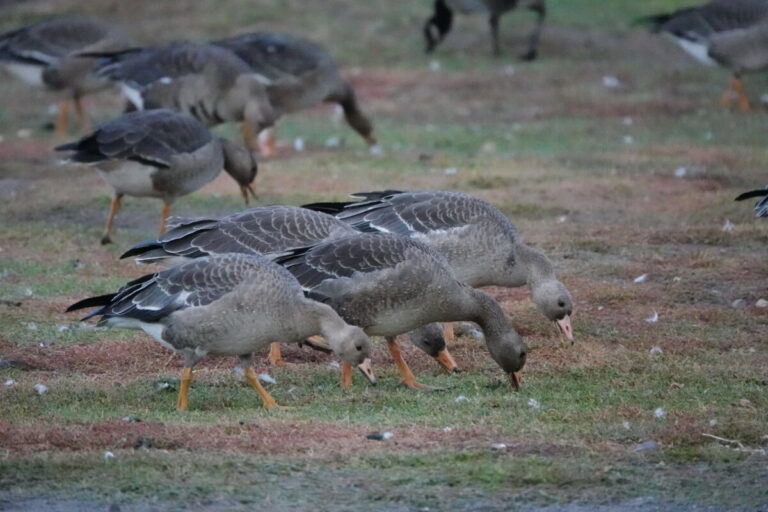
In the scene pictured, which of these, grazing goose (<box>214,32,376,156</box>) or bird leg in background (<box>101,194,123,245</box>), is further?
grazing goose (<box>214,32,376,156</box>)

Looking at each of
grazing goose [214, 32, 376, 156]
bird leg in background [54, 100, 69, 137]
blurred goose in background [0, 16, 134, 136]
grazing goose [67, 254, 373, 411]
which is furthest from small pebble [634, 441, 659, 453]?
bird leg in background [54, 100, 69, 137]

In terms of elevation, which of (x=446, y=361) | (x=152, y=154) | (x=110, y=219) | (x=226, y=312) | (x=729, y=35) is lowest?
(x=729, y=35)

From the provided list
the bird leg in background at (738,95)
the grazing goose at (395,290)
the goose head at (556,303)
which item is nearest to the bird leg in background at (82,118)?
the bird leg in background at (738,95)

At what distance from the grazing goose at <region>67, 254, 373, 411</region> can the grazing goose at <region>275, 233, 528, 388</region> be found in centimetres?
38

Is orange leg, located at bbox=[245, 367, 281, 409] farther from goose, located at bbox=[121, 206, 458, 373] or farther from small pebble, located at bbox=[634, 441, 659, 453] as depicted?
small pebble, located at bbox=[634, 441, 659, 453]

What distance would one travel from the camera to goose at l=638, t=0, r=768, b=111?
64.5 ft

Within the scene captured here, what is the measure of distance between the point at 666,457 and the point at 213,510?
230cm

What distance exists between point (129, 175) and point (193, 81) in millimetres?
3753

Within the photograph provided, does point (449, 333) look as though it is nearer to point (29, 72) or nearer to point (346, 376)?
point (346, 376)

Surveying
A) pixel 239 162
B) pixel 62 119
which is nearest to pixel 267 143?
pixel 62 119

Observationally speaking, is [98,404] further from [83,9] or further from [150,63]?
[83,9]

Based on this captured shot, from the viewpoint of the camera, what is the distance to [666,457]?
6.91 metres

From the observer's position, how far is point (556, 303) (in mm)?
9352

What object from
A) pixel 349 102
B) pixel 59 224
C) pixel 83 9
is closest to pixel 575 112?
pixel 349 102
